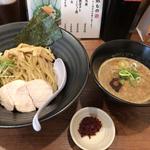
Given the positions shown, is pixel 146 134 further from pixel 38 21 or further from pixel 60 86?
pixel 38 21

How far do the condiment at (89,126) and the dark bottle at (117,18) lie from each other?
484 mm

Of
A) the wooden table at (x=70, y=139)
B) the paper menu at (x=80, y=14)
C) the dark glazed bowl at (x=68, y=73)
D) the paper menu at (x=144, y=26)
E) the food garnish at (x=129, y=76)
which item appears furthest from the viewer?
the paper menu at (x=144, y=26)

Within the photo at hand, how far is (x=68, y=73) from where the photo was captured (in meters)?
0.88

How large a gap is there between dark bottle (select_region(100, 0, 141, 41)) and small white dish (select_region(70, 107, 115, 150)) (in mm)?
445

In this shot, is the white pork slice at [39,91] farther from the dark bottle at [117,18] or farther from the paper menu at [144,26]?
the paper menu at [144,26]

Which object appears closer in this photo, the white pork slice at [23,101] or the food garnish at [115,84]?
the white pork slice at [23,101]

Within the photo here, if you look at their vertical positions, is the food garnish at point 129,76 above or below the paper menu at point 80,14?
below

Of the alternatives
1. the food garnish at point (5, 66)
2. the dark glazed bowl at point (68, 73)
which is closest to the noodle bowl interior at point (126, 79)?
the dark glazed bowl at point (68, 73)

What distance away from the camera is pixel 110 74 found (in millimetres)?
958

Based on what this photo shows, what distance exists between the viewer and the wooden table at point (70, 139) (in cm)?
81

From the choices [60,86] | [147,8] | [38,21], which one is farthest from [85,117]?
[147,8]

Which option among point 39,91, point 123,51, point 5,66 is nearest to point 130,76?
point 123,51

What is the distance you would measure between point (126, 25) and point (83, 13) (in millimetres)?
214

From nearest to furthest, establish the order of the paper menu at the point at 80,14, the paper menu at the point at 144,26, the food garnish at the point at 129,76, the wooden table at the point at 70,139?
the wooden table at the point at 70,139
the food garnish at the point at 129,76
the paper menu at the point at 80,14
the paper menu at the point at 144,26
